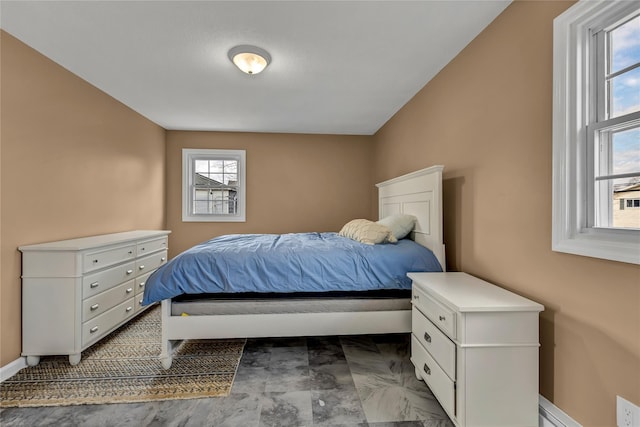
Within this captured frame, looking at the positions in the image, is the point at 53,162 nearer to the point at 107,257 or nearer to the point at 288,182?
the point at 107,257

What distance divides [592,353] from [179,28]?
2.92m

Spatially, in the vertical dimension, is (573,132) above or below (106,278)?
above

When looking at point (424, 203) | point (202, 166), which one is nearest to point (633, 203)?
point (424, 203)

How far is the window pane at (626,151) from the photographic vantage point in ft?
3.90

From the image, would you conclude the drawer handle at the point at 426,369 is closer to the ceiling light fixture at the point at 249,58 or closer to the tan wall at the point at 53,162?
the ceiling light fixture at the point at 249,58

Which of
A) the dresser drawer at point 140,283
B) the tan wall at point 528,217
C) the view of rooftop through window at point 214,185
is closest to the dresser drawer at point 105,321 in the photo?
the dresser drawer at point 140,283

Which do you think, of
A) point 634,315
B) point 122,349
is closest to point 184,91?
point 122,349

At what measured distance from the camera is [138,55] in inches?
88.0

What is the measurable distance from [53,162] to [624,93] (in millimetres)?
3666

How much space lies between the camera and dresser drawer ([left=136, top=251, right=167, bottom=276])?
→ 9.54ft

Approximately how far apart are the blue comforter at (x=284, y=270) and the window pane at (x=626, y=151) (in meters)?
1.24

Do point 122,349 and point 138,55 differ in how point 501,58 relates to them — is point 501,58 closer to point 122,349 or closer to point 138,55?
point 138,55

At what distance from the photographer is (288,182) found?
4.54m

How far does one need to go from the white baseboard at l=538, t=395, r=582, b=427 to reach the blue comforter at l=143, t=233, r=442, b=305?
0.97m
